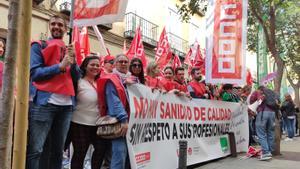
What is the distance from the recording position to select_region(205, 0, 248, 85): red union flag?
8422 mm

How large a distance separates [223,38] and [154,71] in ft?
7.97

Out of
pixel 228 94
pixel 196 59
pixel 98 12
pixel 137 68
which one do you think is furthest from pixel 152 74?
pixel 196 59

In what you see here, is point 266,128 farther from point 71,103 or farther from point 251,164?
point 71,103

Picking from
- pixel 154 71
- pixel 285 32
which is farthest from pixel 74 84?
pixel 285 32

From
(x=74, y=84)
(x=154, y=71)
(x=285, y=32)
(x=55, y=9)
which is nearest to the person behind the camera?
(x=74, y=84)

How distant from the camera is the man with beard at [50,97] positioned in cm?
412

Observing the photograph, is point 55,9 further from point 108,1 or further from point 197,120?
point 108,1

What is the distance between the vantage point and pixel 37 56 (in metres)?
4.24

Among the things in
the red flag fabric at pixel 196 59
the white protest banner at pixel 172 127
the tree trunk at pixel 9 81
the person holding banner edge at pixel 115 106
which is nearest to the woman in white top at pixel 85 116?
the person holding banner edge at pixel 115 106

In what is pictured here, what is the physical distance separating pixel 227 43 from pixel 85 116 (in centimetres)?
452

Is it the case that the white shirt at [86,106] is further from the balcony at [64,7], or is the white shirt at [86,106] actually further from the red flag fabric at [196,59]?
the balcony at [64,7]

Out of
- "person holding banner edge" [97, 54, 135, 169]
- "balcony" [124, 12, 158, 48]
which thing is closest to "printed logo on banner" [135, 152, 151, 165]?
"person holding banner edge" [97, 54, 135, 169]

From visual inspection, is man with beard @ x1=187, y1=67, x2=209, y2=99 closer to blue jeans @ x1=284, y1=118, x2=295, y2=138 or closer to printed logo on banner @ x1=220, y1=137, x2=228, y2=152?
printed logo on banner @ x1=220, y1=137, x2=228, y2=152

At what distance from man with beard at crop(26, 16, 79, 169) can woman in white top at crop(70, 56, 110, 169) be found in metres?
0.33
